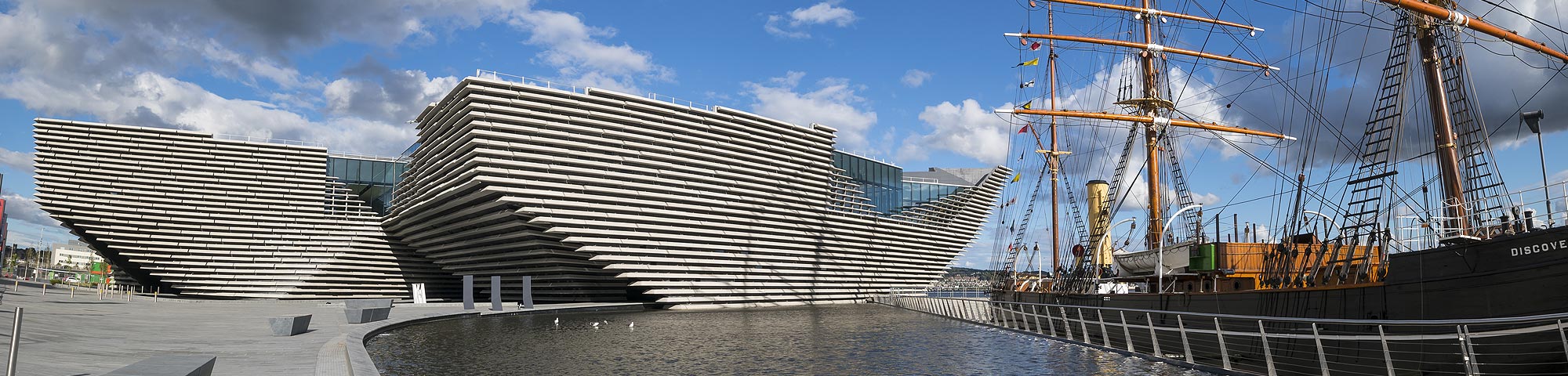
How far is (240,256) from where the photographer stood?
48469 mm

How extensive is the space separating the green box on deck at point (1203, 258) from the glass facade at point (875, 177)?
106ft

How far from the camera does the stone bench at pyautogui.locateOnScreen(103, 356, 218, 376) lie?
8.22 meters

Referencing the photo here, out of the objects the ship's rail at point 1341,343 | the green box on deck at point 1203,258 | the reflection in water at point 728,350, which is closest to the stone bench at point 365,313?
the reflection in water at point 728,350

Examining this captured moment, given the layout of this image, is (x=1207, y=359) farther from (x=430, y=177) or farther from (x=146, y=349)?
(x=430, y=177)

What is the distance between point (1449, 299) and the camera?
12891 millimetres

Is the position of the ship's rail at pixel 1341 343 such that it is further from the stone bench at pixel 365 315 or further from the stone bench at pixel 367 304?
the stone bench at pixel 367 304

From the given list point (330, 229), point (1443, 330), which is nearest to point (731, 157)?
point (330, 229)

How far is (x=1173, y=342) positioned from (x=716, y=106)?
28.9 metres

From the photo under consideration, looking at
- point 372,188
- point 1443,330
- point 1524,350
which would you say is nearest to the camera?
point 1524,350

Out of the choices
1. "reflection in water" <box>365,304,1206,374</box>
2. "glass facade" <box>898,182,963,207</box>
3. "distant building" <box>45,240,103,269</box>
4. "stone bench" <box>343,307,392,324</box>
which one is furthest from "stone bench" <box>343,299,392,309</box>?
"distant building" <box>45,240,103,269</box>

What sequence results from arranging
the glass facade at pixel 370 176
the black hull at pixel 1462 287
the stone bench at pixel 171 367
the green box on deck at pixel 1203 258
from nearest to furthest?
the stone bench at pixel 171 367
the black hull at pixel 1462 287
the green box on deck at pixel 1203 258
the glass facade at pixel 370 176

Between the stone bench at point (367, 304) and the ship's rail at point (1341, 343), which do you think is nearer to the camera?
the ship's rail at point (1341, 343)

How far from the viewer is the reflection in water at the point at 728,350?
14.6m

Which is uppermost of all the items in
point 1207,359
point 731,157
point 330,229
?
point 731,157
